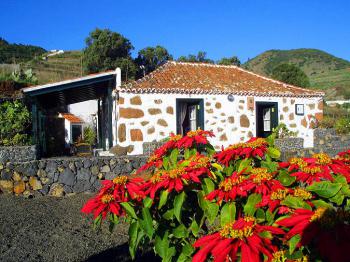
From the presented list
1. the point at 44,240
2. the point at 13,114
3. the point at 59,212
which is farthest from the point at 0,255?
the point at 13,114

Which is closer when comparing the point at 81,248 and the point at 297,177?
the point at 297,177

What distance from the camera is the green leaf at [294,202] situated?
5.33 feet

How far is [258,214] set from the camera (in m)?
1.76

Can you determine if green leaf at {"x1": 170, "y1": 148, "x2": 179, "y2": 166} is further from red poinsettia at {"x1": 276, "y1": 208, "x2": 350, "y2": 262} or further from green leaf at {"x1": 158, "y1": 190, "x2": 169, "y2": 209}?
red poinsettia at {"x1": 276, "y1": 208, "x2": 350, "y2": 262}

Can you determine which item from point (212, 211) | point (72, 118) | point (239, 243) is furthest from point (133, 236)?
point (72, 118)

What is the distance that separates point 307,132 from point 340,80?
38.3 m

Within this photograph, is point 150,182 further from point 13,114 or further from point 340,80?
point 340,80

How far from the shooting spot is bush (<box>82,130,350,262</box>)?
4.51ft

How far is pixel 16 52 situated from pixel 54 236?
49.6 m

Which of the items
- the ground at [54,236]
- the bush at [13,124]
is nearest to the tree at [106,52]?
the bush at [13,124]

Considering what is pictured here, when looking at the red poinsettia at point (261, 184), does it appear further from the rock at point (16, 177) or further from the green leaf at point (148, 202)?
the rock at point (16, 177)

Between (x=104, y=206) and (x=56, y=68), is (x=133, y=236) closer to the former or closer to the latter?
(x=104, y=206)

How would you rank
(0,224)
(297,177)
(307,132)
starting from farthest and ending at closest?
(307,132), (0,224), (297,177)

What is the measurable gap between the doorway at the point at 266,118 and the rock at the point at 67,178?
27.8ft
